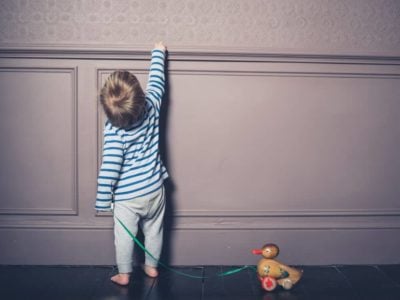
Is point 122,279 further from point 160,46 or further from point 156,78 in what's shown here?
point 160,46

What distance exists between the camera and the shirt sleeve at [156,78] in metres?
2.02

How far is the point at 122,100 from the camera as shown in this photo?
179 centimetres

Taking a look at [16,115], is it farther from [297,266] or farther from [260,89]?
[297,266]

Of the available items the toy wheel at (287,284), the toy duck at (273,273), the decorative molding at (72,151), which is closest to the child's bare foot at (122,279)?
the decorative molding at (72,151)

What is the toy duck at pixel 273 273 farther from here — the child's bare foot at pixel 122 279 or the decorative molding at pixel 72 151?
the decorative molding at pixel 72 151

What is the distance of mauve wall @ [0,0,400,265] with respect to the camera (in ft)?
6.95

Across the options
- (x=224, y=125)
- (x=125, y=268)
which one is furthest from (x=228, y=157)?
(x=125, y=268)

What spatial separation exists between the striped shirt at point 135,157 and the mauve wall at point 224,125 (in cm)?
13

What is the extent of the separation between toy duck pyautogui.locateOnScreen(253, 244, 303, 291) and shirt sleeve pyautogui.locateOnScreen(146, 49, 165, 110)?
89 centimetres

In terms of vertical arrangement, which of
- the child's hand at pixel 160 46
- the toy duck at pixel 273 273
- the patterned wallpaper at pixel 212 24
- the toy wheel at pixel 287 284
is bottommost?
the toy wheel at pixel 287 284

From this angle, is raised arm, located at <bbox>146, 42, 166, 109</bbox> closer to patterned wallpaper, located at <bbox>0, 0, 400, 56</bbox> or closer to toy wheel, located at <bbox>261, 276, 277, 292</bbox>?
patterned wallpaper, located at <bbox>0, 0, 400, 56</bbox>

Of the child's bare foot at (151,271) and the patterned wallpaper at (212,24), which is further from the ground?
the patterned wallpaper at (212,24)

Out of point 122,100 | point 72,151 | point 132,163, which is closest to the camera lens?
point 122,100

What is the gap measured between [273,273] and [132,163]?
0.82 m
